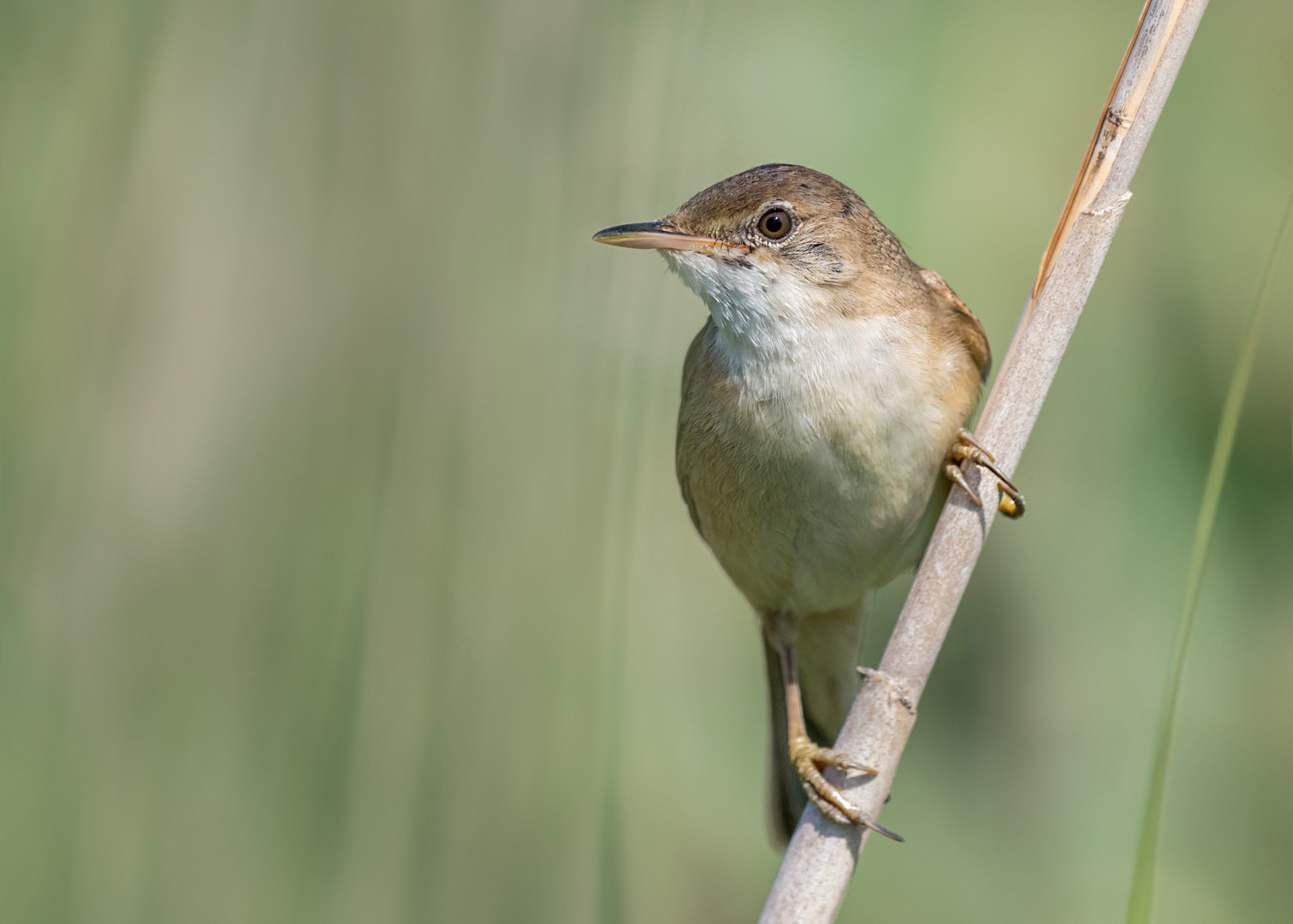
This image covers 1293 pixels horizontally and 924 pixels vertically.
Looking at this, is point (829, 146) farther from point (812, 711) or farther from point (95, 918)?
point (95, 918)

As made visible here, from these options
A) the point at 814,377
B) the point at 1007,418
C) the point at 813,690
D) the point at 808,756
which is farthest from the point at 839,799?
the point at 813,690

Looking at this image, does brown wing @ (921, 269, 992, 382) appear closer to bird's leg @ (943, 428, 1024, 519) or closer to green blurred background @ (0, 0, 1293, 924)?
bird's leg @ (943, 428, 1024, 519)

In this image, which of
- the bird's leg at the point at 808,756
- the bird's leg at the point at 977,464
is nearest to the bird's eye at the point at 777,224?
the bird's leg at the point at 977,464

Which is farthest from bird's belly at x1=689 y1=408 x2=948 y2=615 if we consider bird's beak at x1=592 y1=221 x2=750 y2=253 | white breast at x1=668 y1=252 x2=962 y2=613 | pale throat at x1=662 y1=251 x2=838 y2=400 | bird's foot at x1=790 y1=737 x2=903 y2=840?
bird's foot at x1=790 y1=737 x2=903 y2=840

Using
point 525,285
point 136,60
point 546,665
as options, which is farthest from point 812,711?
point 136,60

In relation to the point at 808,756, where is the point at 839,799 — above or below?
above

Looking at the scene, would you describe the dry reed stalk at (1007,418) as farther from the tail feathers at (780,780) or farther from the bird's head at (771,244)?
the tail feathers at (780,780)

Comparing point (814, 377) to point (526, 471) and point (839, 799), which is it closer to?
point (526, 471)
